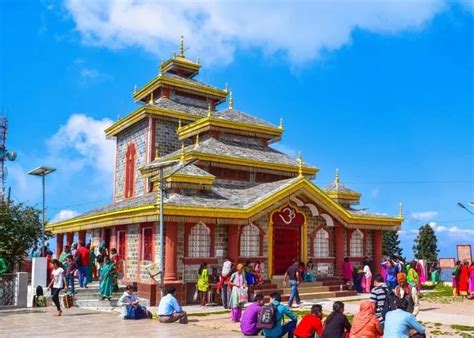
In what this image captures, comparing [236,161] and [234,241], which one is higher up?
[236,161]

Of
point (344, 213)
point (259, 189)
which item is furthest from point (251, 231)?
point (344, 213)

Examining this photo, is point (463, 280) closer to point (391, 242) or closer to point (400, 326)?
point (400, 326)

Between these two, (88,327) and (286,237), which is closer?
(88,327)

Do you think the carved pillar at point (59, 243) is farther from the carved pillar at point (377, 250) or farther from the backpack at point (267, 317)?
the backpack at point (267, 317)

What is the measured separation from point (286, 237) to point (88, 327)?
35.6 ft

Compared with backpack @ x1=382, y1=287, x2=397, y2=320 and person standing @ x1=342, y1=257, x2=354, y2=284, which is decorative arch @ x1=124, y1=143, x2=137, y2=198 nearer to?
person standing @ x1=342, y1=257, x2=354, y2=284

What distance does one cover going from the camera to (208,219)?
63.7ft

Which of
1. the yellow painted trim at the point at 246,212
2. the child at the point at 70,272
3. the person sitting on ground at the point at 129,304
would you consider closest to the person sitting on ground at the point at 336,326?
the person sitting on ground at the point at 129,304

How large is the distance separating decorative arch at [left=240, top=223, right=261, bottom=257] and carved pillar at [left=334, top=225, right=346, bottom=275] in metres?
4.23

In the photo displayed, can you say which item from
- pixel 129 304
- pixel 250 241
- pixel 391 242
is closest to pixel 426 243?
pixel 391 242

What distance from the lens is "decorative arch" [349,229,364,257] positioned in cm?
2482

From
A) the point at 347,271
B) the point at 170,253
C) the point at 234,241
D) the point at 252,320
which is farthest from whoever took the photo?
the point at 347,271

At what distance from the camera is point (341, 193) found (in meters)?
26.2

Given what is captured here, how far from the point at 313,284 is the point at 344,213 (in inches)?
137
